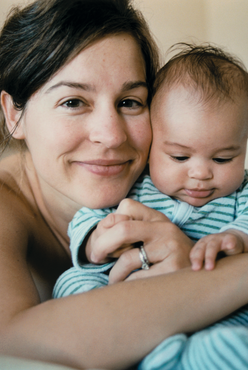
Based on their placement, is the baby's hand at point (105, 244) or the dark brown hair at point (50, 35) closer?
the baby's hand at point (105, 244)

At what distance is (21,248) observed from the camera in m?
1.02

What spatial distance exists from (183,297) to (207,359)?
125 millimetres

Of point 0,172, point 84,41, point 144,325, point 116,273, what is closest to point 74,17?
point 84,41

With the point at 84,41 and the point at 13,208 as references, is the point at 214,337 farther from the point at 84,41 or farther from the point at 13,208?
the point at 84,41

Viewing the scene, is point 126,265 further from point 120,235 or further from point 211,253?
point 211,253

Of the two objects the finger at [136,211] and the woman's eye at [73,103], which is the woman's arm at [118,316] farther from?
the woman's eye at [73,103]

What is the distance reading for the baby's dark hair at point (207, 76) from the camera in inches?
41.1

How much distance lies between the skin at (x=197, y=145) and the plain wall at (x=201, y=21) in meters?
1.05

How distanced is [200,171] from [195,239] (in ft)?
0.72

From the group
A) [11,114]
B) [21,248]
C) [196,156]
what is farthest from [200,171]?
[11,114]

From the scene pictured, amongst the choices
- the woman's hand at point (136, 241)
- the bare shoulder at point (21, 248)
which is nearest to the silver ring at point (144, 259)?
the woman's hand at point (136, 241)

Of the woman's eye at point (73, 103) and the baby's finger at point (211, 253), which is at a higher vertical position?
the woman's eye at point (73, 103)

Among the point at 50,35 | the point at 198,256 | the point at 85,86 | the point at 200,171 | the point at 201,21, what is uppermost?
the point at 201,21

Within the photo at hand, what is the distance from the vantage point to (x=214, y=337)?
2.16 feet
